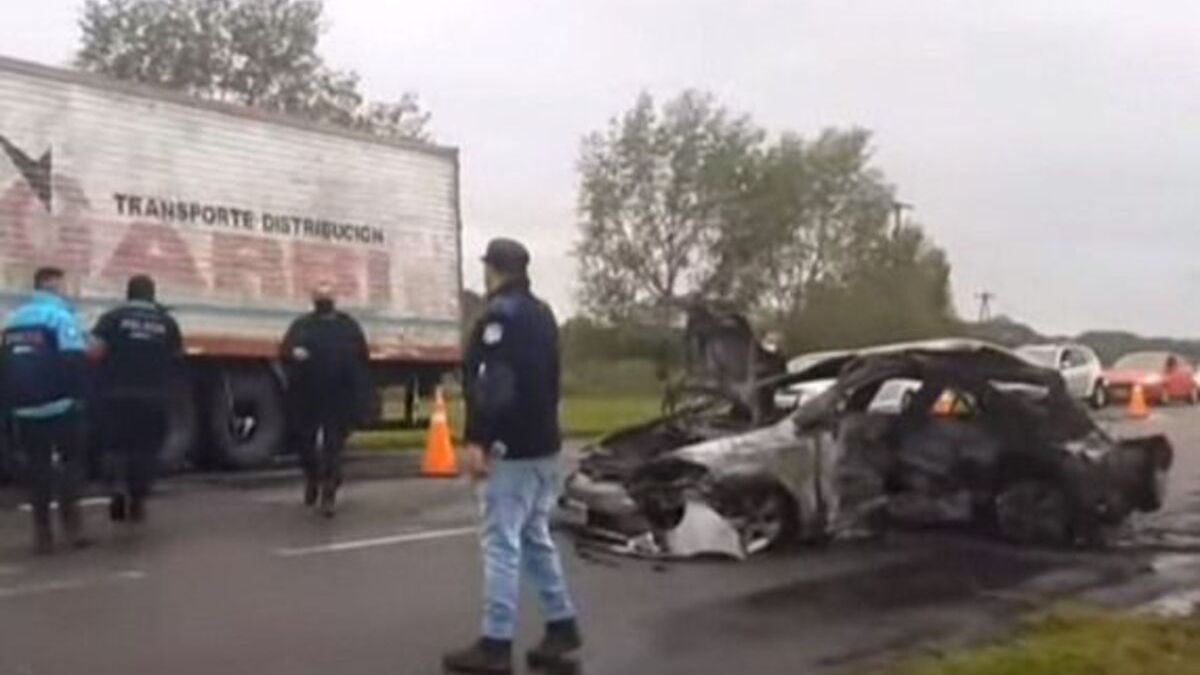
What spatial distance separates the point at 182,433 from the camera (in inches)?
752

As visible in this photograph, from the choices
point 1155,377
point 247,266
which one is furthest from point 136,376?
point 1155,377

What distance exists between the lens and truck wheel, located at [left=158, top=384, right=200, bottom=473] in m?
18.7

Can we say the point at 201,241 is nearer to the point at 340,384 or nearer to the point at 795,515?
the point at 340,384

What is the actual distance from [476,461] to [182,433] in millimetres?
11368

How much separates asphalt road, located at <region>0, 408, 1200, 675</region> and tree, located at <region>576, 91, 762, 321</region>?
1666 inches

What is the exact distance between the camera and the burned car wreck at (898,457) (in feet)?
40.7

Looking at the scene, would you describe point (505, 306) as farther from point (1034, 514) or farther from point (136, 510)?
point (136, 510)

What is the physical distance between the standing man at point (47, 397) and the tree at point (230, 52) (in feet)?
147

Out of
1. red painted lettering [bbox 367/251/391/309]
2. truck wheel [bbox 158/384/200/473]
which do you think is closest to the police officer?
truck wheel [bbox 158/384/200/473]

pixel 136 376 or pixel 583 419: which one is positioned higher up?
pixel 136 376

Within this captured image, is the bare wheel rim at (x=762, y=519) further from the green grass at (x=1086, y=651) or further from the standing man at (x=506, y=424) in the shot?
the standing man at (x=506, y=424)

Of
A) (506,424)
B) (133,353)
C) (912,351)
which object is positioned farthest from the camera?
(133,353)

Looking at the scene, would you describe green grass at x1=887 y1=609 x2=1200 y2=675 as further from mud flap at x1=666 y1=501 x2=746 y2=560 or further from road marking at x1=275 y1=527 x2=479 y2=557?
road marking at x1=275 y1=527 x2=479 y2=557

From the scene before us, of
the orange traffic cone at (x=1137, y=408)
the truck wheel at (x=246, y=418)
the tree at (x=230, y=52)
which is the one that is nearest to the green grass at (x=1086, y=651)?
the truck wheel at (x=246, y=418)
